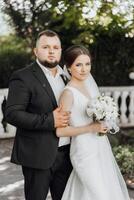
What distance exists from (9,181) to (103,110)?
2681 mm

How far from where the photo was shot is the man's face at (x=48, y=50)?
3092 mm

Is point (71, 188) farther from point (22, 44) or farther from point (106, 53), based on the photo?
point (22, 44)

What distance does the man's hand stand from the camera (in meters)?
3.06

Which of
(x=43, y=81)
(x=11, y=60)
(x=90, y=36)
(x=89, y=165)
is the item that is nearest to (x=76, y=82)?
(x=43, y=81)

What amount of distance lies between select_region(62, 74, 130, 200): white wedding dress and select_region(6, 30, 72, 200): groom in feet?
0.34

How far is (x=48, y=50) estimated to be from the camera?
3.09 m

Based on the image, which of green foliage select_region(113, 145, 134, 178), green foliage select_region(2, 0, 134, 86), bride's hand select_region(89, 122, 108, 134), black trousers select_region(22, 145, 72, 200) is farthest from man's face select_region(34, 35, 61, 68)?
green foliage select_region(2, 0, 134, 86)

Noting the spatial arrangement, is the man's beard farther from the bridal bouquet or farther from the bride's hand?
the bride's hand

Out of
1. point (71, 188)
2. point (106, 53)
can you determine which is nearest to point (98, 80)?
point (106, 53)

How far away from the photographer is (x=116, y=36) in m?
8.96

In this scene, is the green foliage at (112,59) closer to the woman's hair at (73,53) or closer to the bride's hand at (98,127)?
the woman's hair at (73,53)

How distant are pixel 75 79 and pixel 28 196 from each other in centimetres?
92

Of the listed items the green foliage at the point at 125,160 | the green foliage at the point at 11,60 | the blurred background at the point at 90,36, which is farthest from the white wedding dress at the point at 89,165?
the green foliage at the point at 11,60

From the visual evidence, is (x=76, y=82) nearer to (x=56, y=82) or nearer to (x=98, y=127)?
(x=56, y=82)
